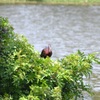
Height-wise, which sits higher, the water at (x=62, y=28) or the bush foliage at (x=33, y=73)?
the water at (x=62, y=28)

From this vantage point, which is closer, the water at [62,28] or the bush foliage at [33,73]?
the bush foliage at [33,73]

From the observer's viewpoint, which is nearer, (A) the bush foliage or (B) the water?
(A) the bush foliage

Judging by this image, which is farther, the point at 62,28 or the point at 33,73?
the point at 62,28

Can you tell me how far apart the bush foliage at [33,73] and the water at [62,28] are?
9.23 ft

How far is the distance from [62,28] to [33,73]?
1643 cm

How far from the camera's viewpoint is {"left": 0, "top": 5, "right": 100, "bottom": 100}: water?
14.7 metres

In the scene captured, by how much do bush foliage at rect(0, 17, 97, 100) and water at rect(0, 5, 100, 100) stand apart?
9.23ft

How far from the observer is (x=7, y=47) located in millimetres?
5176

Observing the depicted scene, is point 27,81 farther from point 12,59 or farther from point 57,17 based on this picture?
point 57,17

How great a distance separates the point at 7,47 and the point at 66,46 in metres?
10.3

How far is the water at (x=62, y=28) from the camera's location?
48.2 ft

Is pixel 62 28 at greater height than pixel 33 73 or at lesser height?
A: greater

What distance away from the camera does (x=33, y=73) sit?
501cm

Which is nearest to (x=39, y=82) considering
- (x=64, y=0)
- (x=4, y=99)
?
(x=4, y=99)
